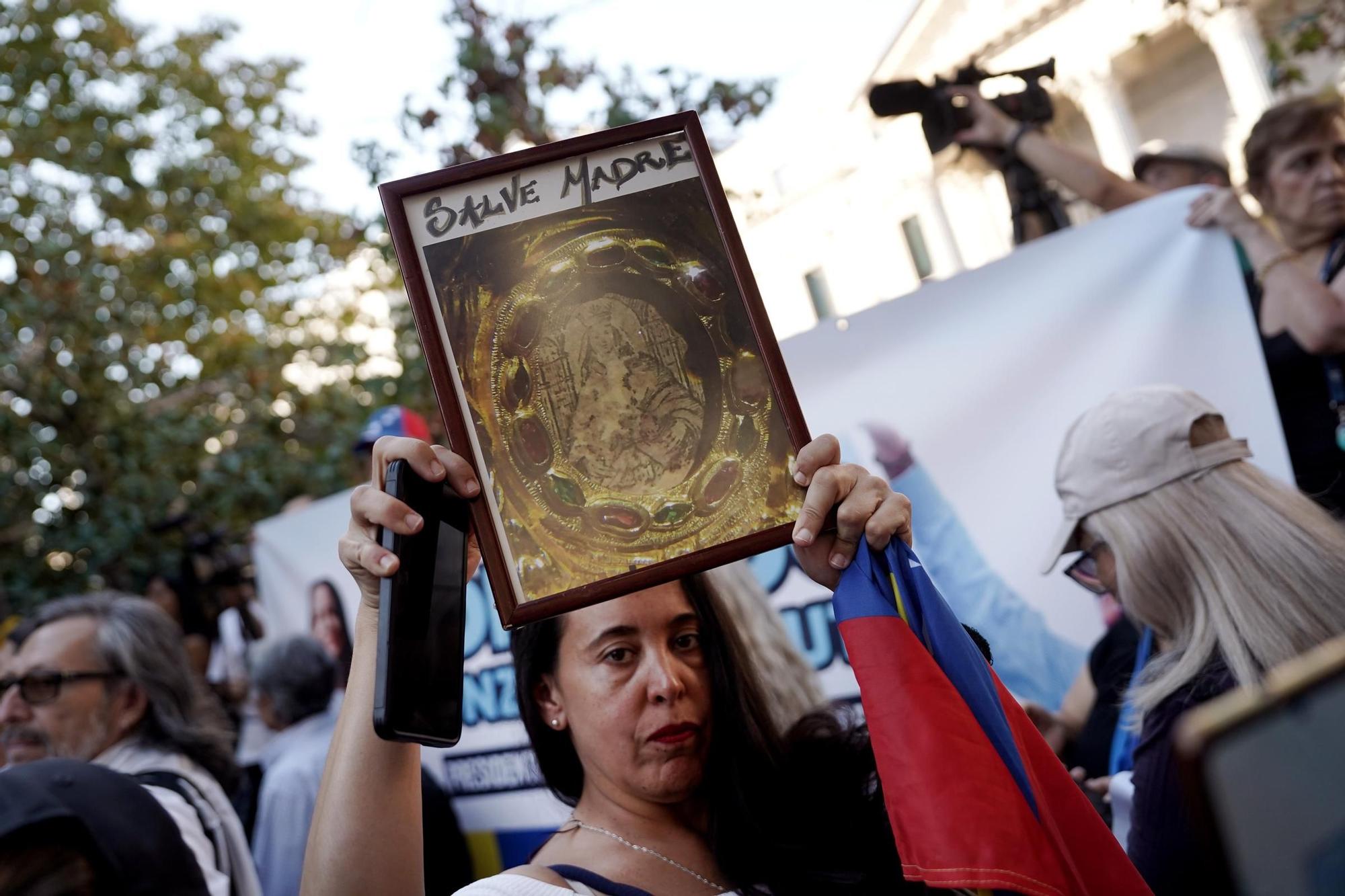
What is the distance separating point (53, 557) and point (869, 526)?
691 cm

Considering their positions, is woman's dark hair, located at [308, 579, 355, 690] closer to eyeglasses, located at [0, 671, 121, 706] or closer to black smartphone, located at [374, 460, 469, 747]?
eyeglasses, located at [0, 671, 121, 706]

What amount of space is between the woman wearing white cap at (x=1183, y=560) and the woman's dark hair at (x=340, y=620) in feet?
11.2

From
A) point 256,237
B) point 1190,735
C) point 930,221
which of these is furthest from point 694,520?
point 930,221

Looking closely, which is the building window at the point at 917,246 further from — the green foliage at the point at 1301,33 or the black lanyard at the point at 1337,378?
the black lanyard at the point at 1337,378

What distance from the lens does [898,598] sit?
1.47 metres

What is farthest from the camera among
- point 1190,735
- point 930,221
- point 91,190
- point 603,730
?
point 930,221

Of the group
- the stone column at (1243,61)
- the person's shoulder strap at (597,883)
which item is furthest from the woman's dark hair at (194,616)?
the stone column at (1243,61)

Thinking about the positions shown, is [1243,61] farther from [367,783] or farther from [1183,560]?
[367,783]

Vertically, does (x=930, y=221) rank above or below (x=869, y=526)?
above

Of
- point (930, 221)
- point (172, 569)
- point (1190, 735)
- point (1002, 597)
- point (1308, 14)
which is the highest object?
point (930, 221)

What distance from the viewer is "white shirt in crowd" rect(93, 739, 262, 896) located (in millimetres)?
2424

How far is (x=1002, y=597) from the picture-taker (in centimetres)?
295

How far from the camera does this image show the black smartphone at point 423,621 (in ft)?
4.46

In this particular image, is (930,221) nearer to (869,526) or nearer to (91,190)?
(91,190)
